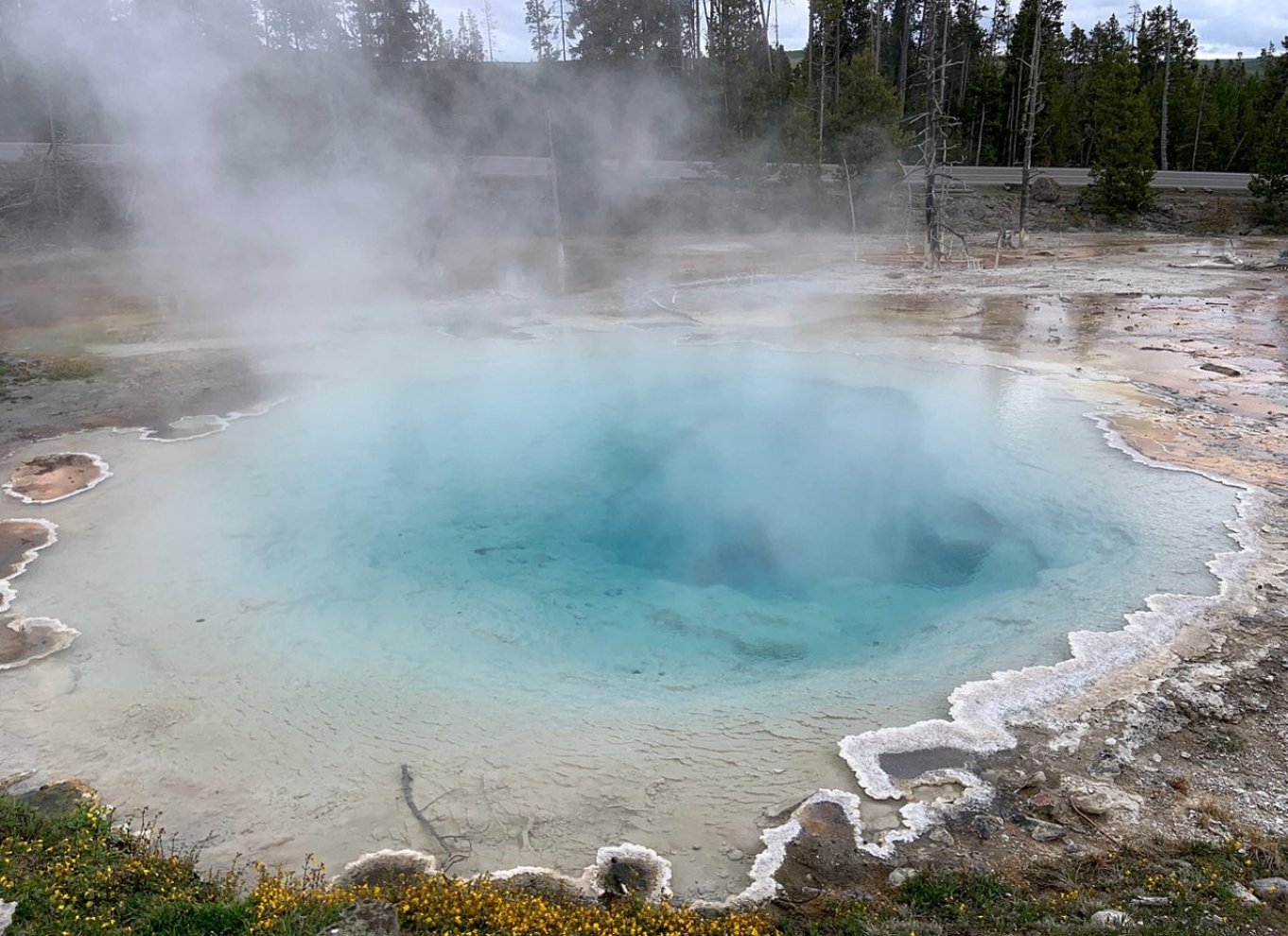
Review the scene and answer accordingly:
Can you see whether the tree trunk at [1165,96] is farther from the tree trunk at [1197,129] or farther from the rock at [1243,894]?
the rock at [1243,894]

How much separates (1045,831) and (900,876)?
23.5 inches

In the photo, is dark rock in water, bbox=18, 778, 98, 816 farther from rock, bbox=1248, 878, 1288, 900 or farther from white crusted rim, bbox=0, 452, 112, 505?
rock, bbox=1248, 878, 1288, 900

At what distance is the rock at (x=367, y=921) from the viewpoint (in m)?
2.50

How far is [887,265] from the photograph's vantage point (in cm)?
1547

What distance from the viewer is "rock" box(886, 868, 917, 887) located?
2.97 m

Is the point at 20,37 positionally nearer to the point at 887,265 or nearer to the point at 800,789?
the point at 800,789

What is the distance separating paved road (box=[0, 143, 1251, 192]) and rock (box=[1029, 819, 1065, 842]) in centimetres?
1602

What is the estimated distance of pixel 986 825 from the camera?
324 centimetres

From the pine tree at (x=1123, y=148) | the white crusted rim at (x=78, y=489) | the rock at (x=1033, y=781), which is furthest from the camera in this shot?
the pine tree at (x=1123, y=148)

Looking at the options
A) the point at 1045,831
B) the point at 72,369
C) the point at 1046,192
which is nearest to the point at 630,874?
the point at 1045,831

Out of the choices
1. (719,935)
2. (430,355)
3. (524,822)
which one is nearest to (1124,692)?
(719,935)

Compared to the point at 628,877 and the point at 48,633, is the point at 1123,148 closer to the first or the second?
the point at 628,877

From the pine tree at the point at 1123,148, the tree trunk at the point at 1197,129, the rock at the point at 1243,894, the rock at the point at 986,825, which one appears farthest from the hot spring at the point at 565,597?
the tree trunk at the point at 1197,129

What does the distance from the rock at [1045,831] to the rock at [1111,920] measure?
433mm
